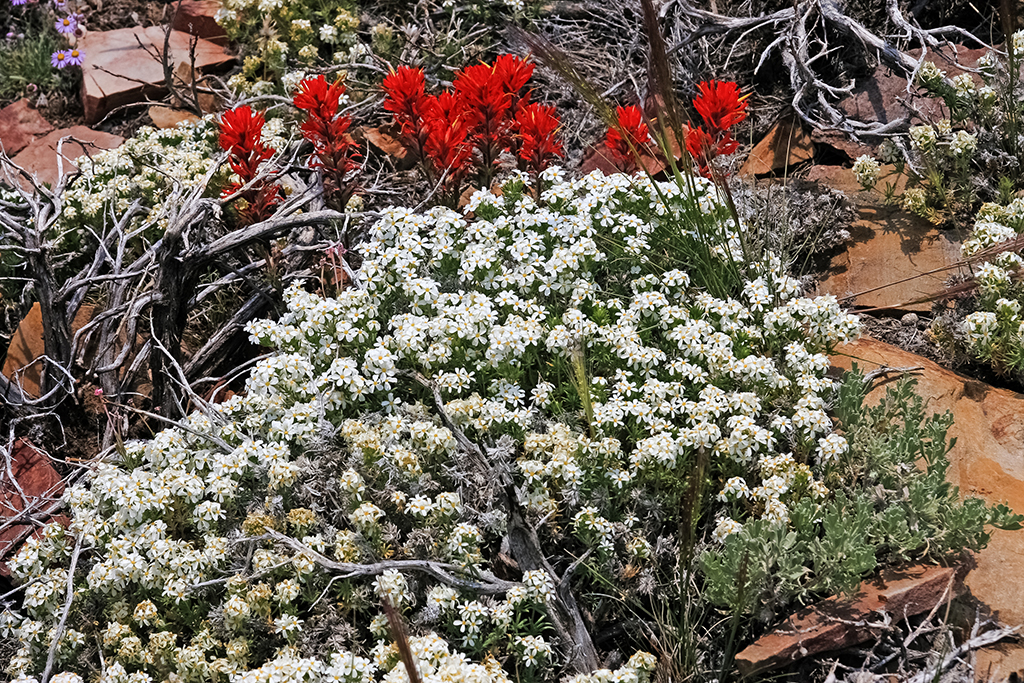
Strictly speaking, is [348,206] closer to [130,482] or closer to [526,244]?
[526,244]

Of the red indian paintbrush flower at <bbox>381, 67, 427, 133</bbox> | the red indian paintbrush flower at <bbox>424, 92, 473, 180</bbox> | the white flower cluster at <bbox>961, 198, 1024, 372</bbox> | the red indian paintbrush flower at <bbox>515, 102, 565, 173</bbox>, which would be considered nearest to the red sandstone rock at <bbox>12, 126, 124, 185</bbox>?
the red indian paintbrush flower at <bbox>381, 67, 427, 133</bbox>

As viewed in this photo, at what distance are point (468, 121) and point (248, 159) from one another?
1.05 m

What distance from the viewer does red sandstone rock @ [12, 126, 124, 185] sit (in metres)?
5.13

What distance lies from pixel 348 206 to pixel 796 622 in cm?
275

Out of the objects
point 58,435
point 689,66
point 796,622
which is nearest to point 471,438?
point 796,622

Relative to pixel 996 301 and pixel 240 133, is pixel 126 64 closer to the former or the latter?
pixel 240 133

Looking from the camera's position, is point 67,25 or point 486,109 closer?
point 486,109

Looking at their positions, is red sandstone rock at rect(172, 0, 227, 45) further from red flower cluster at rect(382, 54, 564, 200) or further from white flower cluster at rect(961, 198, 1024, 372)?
white flower cluster at rect(961, 198, 1024, 372)

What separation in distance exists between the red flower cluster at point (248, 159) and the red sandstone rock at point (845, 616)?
2827mm

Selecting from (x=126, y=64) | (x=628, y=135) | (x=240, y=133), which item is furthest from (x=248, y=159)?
(x=126, y=64)

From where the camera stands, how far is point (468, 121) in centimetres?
389

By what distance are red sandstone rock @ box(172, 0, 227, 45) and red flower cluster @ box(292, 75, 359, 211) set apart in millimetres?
2322

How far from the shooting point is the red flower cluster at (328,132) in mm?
3842

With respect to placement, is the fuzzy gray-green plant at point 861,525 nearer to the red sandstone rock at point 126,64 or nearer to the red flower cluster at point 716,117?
the red flower cluster at point 716,117
